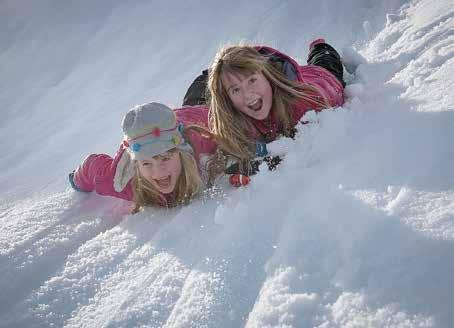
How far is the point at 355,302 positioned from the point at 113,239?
1052 millimetres

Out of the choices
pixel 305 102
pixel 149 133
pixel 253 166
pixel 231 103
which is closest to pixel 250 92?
pixel 231 103

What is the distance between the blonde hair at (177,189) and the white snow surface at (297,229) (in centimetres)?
7

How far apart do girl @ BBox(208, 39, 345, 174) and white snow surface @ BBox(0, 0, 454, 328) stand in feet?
0.62

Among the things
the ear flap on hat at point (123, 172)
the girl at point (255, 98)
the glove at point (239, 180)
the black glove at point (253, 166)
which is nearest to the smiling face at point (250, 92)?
the girl at point (255, 98)

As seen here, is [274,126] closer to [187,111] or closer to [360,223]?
[187,111]

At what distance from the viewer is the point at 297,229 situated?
1214 millimetres

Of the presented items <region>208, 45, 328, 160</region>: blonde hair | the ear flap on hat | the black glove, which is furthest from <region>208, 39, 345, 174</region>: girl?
the ear flap on hat

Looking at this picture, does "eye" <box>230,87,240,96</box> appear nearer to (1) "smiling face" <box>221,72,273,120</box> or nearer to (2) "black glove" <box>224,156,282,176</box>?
(1) "smiling face" <box>221,72,273,120</box>

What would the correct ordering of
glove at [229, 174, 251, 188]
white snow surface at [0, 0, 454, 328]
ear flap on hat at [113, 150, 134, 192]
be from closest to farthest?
white snow surface at [0, 0, 454, 328]
glove at [229, 174, 251, 188]
ear flap on hat at [113, 150, 134, 192]

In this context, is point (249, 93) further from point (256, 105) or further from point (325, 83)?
point (325, 83)

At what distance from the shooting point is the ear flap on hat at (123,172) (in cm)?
194

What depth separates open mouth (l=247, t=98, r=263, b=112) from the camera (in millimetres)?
2074

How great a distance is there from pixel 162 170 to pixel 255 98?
59cm

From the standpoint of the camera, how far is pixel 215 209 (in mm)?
1614
